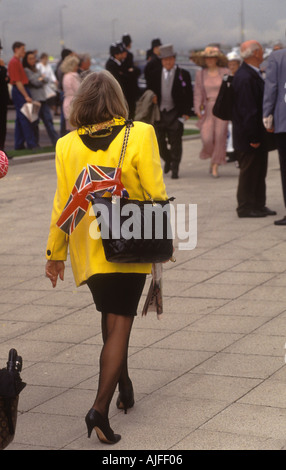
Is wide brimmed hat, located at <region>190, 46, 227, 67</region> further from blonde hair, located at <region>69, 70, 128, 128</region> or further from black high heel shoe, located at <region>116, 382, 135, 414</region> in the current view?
black high heel shoe, located at <region>116, 382, 135, 414</region>

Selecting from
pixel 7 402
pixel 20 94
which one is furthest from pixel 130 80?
pixel 7 402

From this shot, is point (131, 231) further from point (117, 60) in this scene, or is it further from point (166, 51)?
point (117, 60)

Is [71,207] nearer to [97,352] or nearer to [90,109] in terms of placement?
[90,109]

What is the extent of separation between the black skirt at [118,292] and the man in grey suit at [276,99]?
5.60 metres

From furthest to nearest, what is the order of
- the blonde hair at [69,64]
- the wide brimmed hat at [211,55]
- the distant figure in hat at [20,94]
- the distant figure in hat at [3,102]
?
the distant figure in hat at [20,94]
the blonde hair at [69,64]
the distant figure in hat at [3,102]
the wide brimmed hat at [211,55]

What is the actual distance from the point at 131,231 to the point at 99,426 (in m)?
0.90

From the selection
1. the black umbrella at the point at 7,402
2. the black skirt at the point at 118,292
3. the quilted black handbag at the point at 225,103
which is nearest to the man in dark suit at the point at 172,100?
the quilted black handbag at the point at 225,103

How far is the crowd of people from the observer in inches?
422

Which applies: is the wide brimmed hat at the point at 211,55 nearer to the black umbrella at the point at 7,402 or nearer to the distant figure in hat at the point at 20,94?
the distant figure in hat at the point at 20,94

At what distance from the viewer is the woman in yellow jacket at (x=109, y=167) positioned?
14.9 ft

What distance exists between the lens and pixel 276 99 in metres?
9.98

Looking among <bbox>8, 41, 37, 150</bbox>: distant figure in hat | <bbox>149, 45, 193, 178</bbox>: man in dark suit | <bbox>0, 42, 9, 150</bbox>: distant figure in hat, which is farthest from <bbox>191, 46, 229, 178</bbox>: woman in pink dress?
<bbox>8, 41, 37, 150</bbox>: distant figure in hat

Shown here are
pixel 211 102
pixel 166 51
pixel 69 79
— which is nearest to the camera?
pixel 211 102
